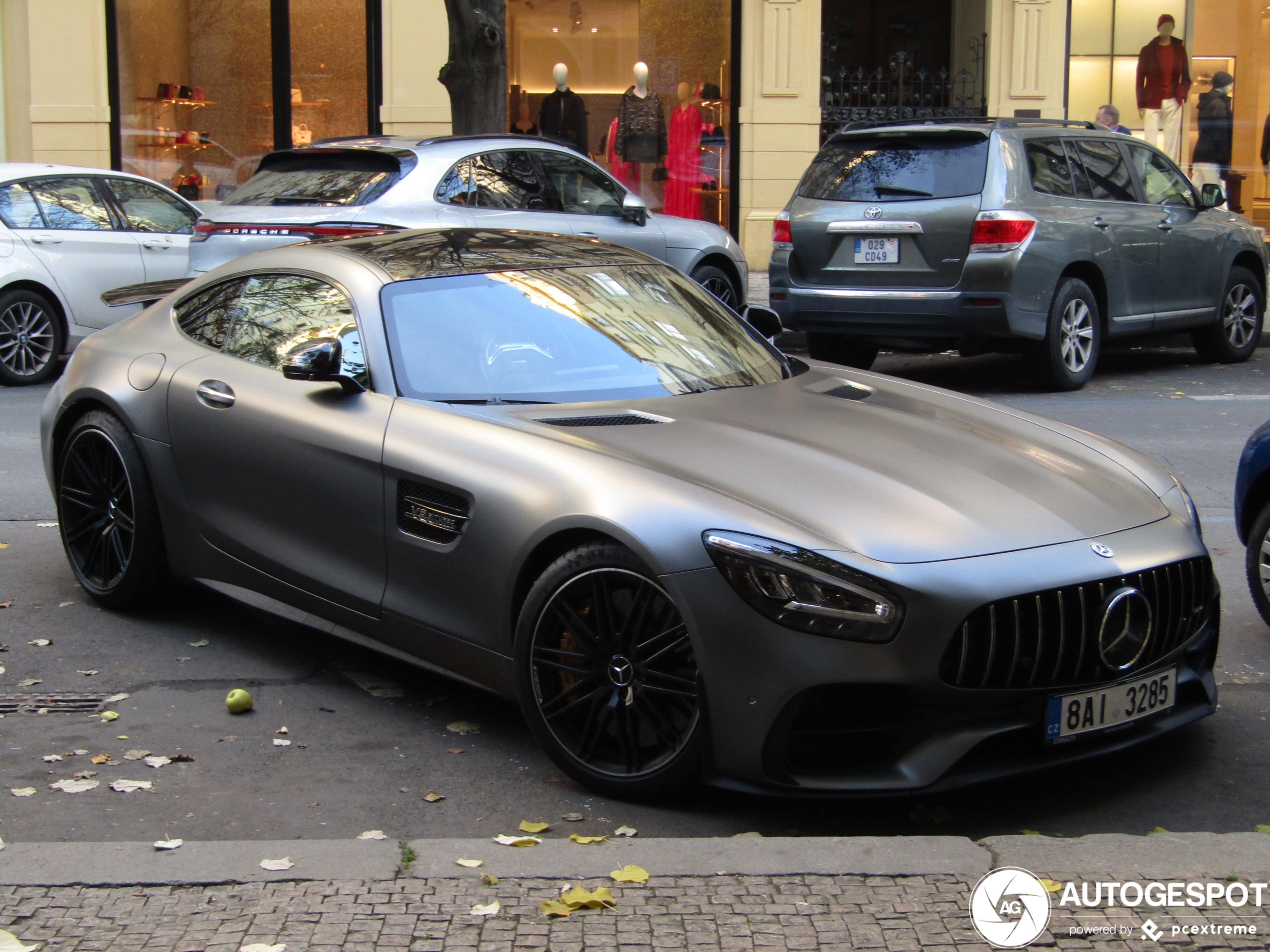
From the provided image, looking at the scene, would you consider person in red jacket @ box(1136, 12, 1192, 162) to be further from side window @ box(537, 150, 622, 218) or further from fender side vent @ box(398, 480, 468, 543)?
fender side vent @ box(398, 480, 468, 543)

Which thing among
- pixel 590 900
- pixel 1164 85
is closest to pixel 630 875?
pixel 590 900

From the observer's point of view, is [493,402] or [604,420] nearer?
[604,420]

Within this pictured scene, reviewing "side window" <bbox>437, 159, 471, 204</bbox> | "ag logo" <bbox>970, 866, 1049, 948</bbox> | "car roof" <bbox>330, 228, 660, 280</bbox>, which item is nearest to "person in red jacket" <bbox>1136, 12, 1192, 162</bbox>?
"side window" <bbox>437, 159, 471, 204</bbox>

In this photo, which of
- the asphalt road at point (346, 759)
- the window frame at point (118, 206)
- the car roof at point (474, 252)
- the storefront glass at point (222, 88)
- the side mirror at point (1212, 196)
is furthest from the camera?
the storefront glass at point (222, 88)

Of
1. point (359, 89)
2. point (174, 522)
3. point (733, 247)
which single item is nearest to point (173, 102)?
point (359, 89)

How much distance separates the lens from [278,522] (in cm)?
498

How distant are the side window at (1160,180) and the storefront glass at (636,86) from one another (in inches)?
306

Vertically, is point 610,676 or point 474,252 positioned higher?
point 474,252

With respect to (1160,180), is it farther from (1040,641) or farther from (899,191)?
(1040,641)

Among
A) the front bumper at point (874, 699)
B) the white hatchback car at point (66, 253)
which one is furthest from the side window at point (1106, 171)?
the front bumper at point (874, 699)

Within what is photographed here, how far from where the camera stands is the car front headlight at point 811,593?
3586 millimetres

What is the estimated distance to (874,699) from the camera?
12.0 feet

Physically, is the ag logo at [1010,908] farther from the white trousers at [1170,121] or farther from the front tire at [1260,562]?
the white trousers at [1170,121]

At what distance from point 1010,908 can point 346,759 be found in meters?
2.08
